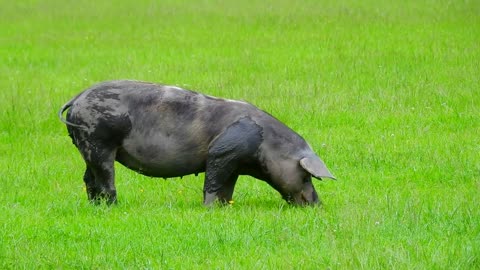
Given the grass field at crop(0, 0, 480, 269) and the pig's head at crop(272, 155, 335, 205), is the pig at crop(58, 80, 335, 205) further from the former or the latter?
the grass field at crop(0, 0, 480, 269)

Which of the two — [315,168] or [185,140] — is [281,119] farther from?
[315,168]

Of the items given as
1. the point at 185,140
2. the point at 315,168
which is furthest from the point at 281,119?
the point at 315,168

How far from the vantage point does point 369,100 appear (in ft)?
49.2

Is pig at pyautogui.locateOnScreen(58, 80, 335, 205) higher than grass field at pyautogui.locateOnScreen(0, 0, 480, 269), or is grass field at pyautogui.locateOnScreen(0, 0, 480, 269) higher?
pig at pyautogui.locateOnScreen(58, 80, 335, 205)

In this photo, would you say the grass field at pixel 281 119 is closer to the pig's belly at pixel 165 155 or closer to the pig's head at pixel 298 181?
the pig's head at pixel 298 181

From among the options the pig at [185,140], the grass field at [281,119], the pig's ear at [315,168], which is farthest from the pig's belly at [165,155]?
the pig's ear at [315,168]

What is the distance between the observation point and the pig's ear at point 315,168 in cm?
889

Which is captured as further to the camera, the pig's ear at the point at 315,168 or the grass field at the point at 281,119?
the pig's ear at the point at 315,168

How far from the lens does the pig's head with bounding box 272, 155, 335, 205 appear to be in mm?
9078

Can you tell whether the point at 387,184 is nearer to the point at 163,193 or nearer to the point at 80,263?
the point at 163,193

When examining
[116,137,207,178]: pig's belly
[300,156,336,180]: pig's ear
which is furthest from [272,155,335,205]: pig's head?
[116,137,207,178]: pig's belly

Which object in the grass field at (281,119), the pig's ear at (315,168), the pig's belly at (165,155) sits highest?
the pig's ear at (315,168)

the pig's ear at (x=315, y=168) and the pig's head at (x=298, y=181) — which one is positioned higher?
the pig's ear at (x=315, y=168)

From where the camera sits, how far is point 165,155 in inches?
366
